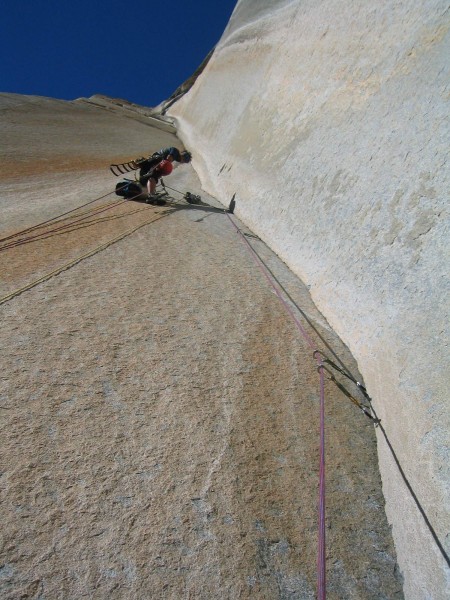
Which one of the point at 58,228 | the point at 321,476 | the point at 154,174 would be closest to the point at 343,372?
the point at 321,476

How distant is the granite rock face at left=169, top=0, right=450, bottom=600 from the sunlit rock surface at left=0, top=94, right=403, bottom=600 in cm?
30

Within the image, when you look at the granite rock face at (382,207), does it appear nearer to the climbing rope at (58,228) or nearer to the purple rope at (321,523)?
the purple rope at (321,523)

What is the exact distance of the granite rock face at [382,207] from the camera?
2.78m

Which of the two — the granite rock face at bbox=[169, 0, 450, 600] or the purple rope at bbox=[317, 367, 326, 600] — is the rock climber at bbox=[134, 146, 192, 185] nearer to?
the granite rock face at bbox=[169, 0, 450, 600]

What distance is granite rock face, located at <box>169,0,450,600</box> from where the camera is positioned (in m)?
2.78

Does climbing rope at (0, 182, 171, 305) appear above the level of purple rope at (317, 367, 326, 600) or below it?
above

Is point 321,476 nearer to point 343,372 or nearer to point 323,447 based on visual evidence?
point 323,447

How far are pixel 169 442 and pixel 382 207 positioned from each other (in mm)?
3383

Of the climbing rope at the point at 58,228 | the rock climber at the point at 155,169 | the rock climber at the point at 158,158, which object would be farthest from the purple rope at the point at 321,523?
the rock climber at the point at 158,158

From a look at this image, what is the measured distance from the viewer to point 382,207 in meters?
4.67

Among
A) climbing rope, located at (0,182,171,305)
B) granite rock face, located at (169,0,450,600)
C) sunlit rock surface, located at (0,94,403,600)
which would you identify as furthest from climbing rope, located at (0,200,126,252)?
granite rock face, located at (169,0,450,600)

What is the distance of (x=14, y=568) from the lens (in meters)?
2.01

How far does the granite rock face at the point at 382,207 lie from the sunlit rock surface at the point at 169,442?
0.30 metres

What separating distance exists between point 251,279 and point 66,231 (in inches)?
114
